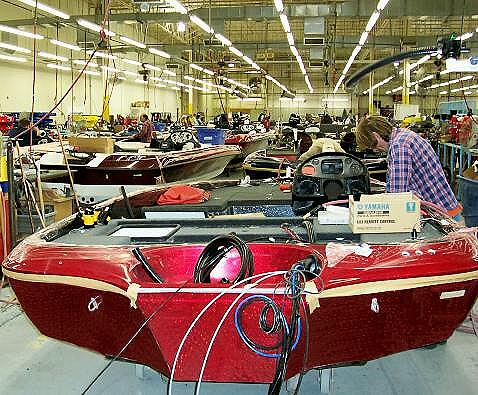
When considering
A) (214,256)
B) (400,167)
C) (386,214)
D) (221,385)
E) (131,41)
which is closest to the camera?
(214,256)

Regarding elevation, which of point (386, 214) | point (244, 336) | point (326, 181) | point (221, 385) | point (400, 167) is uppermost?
point (400, 167)

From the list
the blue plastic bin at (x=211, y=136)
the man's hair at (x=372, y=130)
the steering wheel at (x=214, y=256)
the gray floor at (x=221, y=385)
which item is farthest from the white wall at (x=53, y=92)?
the steering wheel at (x=214, y=256)

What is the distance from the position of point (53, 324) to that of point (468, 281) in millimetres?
1730

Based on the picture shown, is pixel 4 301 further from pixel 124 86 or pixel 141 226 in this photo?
pixel 124 86

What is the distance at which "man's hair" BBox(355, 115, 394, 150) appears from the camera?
379 cm

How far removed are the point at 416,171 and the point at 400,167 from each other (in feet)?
0.44

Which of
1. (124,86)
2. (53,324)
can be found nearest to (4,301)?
(53,324)

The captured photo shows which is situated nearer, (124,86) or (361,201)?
(361,201)

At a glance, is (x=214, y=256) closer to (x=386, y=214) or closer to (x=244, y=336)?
(x=244, y=336)

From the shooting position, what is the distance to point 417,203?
114 inches

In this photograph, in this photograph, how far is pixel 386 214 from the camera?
291cm

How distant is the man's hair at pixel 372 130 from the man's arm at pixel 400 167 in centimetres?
33

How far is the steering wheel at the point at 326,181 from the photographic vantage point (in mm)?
3854

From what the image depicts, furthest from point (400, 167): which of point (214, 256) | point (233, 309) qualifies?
point (233, 309)
